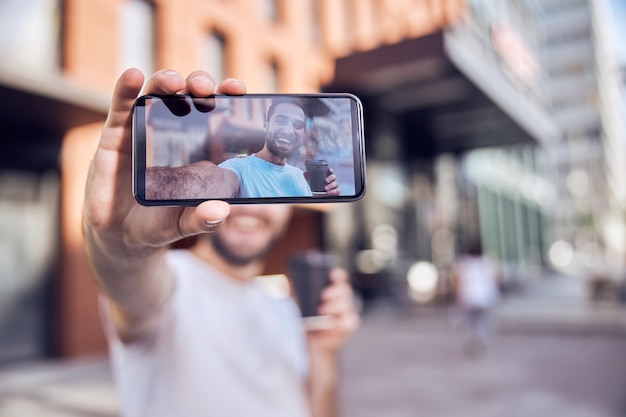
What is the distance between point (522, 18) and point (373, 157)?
27426 mm

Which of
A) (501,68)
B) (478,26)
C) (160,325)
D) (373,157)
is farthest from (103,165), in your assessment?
(478,26)

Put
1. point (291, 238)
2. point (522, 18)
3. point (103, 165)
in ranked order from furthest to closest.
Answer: point (522, 18) → point (291, 238) → point (103, 165)

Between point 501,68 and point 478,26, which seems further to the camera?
point 478,26

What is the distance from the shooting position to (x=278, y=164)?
4.02ft

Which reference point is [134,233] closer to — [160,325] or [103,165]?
[103,165]

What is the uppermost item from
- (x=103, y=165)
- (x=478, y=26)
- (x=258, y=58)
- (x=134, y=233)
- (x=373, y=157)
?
(x=478, y=26)

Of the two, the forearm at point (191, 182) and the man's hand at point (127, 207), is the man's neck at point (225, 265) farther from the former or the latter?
the forearm at point (191, 182)

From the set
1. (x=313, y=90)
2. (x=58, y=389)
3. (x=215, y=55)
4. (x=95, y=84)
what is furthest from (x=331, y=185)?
(x=313, y=90)

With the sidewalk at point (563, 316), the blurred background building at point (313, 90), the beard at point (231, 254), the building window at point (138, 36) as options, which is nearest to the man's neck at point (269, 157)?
the beard at point (231, 254)

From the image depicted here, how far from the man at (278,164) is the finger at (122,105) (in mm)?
238

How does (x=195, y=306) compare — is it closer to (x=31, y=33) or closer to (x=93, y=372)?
(x=93, y=372)

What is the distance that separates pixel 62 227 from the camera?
10.1 meters

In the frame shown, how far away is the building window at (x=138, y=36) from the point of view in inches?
441

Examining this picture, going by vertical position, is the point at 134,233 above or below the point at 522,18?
below
